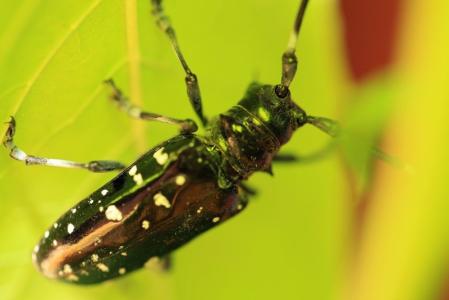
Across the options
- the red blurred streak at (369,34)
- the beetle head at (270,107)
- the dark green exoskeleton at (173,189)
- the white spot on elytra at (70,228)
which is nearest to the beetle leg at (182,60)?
the dark green exoskeleton at (173,189)

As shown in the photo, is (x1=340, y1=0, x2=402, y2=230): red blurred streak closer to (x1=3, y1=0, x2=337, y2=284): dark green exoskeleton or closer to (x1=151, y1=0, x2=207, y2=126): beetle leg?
(x1=3, y1=0, x2=337, y2=284): dark green exoskeleton

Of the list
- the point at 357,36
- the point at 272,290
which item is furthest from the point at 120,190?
the point at 357,36

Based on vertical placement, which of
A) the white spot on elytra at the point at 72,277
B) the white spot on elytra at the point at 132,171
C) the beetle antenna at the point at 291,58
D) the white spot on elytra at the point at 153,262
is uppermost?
the beetle antenna at the point at 291,58

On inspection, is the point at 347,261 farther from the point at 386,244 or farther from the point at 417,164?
the point at 417,164

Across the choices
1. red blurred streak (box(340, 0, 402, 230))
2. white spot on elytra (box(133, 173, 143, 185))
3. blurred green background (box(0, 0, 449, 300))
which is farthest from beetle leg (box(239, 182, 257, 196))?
red blurred streak (box(340, 0, 402, 230))

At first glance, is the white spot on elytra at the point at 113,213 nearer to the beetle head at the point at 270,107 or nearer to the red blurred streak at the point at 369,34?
the beetle head at the point at 270,107

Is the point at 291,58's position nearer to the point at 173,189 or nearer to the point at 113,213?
the point at 173,189
